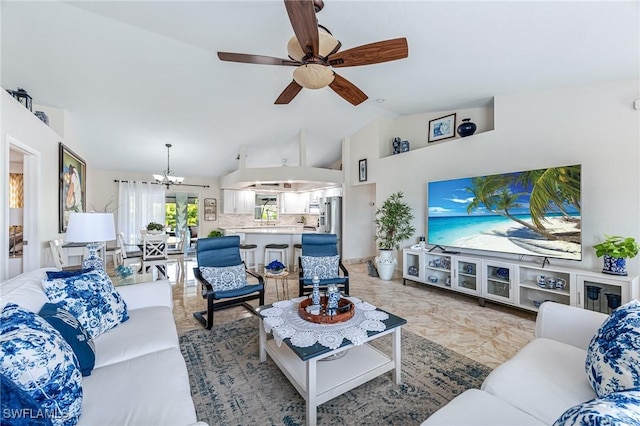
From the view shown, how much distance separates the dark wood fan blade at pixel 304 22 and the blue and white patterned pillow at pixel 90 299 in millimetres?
2183

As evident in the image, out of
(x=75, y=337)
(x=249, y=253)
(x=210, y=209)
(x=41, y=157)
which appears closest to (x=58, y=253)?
(x=41, y=157)

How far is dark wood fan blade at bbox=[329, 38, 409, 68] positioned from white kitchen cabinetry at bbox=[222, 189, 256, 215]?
19.9 feet

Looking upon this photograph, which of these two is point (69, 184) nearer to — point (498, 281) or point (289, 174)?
point (289, 174)

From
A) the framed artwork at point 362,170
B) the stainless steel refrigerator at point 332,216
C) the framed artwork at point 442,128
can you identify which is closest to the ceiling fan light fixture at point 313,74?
the framed artwork at point 442,128

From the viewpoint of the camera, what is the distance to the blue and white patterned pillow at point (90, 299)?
1679mm

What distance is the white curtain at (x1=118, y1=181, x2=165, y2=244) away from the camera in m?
6.55

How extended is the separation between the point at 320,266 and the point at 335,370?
1.93 meters

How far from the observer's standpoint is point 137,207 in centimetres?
672

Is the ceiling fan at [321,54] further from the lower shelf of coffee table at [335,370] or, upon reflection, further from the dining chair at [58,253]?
the dining chair at [58,253]

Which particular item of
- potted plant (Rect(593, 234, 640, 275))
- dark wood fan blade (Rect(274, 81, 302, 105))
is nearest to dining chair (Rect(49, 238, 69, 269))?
dark wood fan blade (Rect(274, 81, 302, 105))

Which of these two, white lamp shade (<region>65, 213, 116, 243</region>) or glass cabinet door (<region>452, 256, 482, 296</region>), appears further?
glass cabinet door (<region>452, 256, 482, 296</region>)

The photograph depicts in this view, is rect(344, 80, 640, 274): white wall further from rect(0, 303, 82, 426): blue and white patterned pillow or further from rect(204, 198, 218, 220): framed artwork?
rect(204, 198, 218, 220): framed artwork

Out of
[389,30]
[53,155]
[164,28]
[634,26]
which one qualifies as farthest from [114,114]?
[634,26]

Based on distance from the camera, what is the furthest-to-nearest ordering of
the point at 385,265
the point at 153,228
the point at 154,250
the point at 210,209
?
the point at 210,209, the point at 153,228, the point at 385,265, the point at 154,250
